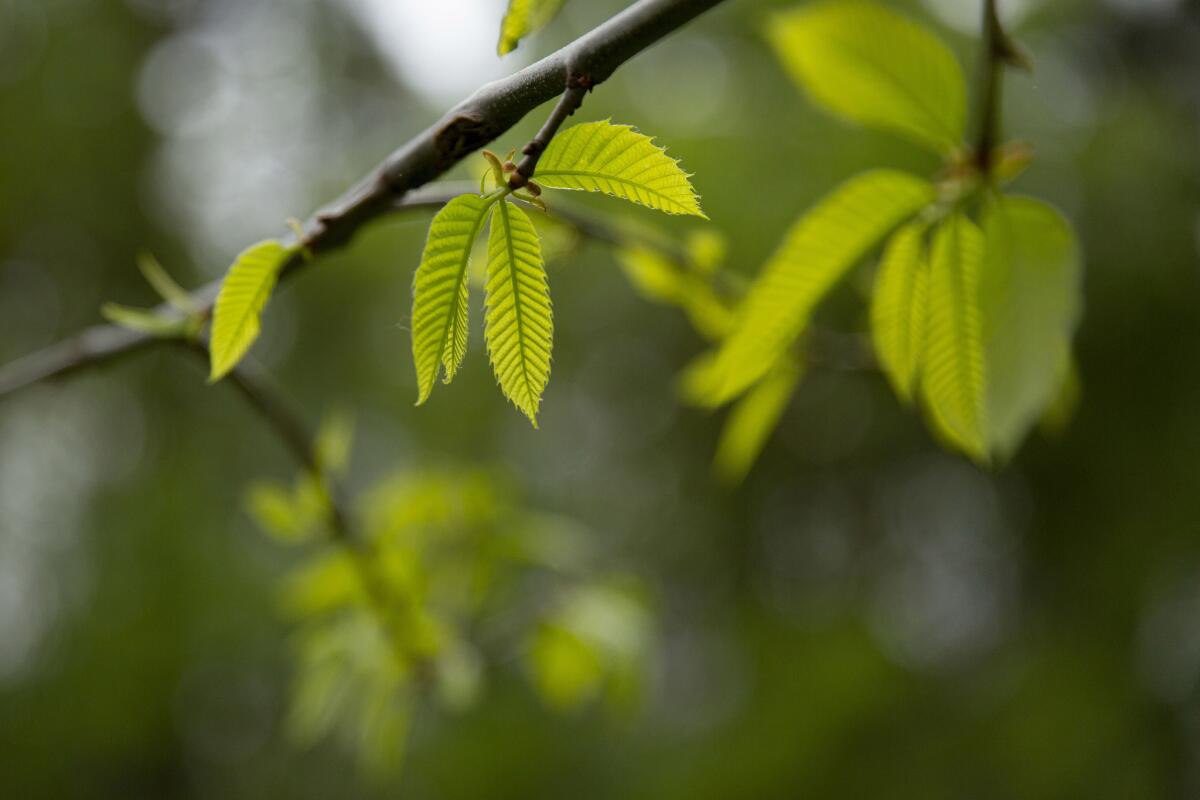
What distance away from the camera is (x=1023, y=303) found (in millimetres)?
322

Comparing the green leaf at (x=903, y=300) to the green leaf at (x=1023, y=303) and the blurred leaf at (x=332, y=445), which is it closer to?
the green leaf at (x=1023, y=303)

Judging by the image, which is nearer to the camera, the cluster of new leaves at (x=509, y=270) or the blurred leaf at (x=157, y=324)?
the cluster of new leaves at (x=509, y=270)

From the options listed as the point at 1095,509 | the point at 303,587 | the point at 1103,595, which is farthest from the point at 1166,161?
the point at 303,587

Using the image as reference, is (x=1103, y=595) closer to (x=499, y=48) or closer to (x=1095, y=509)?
(x=1095, y=509)

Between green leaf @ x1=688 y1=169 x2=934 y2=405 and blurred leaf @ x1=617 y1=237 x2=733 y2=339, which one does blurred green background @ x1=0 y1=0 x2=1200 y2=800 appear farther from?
green leaf @ x1=688 y1=169 x2=934 y2=405

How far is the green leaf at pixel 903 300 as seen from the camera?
1.03 feet

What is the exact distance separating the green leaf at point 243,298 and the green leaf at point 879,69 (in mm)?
204

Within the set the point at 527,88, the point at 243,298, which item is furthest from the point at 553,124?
the point at 243,298

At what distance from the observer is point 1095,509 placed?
164 cm

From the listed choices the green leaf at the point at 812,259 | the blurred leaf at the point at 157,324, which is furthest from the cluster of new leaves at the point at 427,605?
the green leaf at the point at 812,259

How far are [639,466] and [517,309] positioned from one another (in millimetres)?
1758

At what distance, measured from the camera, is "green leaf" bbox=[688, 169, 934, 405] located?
0.30 meters

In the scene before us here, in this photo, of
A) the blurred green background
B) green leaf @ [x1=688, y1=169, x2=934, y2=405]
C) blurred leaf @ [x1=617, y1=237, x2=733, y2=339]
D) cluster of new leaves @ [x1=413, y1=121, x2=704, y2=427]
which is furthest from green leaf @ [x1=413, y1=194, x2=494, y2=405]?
the blurred green background

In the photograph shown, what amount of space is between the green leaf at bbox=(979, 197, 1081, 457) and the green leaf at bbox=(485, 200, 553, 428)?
18cm
